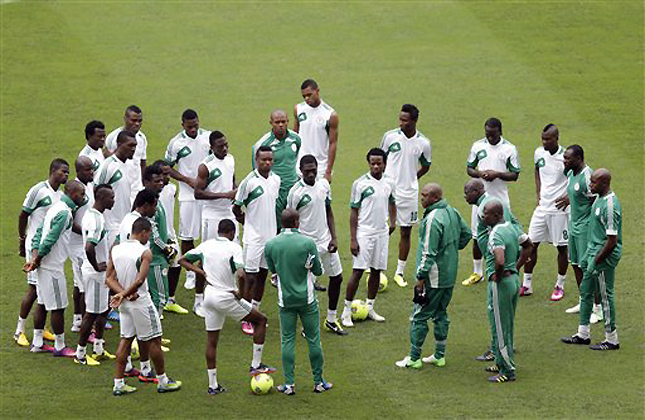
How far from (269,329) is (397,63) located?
11008mm

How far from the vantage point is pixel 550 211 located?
1739cm

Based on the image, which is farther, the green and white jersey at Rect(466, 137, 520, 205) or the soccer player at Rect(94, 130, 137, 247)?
the green and white jersey at Rect(466, 137, 520, 205)

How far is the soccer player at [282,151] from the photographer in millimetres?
16969

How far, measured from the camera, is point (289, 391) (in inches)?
557

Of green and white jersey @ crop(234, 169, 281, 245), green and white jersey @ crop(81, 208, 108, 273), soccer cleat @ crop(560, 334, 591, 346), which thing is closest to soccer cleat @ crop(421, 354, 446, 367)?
soccer cleat @ crop(560, 334, 591, 346)

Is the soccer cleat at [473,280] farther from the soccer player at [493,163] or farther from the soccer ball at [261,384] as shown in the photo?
the soccer ball at [261,384]

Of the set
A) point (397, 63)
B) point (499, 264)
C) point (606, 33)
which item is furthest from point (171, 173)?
point (606, 33)

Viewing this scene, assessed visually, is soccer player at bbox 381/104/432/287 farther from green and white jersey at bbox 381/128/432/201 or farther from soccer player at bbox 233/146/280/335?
soccer player at bbox 233/146/280/335

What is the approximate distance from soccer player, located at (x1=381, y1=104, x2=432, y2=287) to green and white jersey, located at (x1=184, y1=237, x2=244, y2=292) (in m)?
4.36

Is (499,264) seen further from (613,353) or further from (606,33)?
(606,33)

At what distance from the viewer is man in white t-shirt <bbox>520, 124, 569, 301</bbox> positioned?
1728 centimetres

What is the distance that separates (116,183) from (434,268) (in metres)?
4.41

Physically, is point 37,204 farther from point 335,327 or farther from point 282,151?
point 335,327

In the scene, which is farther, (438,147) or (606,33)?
(606,33)
